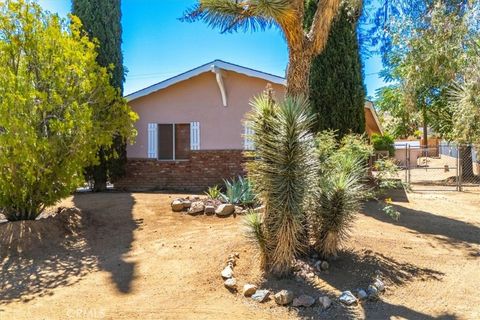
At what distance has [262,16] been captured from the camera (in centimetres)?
597

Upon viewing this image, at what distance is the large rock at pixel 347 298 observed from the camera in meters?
4.51

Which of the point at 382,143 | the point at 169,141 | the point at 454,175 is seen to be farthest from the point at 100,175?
the point at 382,143

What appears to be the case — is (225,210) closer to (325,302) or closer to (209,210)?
(209,210)

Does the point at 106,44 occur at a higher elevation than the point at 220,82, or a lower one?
higher

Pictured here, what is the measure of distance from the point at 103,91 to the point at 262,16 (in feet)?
14.0

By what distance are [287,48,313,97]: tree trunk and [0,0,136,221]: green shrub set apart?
3.79m

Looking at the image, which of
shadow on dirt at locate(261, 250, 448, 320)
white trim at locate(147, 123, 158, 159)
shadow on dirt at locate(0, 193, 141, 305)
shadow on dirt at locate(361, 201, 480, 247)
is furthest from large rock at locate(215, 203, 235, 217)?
white trim at locate(147, 123, 158, 159)

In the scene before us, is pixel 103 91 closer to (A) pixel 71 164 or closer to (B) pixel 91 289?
(A) pixel 71 164

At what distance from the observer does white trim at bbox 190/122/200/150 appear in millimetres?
12977

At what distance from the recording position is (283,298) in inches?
178

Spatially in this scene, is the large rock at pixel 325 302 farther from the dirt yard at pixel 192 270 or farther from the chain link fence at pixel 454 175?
the chain link fence at pixel 454 175

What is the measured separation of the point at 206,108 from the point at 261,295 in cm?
901

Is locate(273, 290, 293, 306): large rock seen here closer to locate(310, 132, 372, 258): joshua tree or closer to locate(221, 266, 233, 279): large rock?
locate(221, 266, 233, 279): large rock

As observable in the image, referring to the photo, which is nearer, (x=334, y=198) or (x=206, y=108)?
(x=334, y=198)
